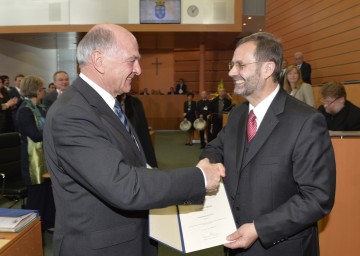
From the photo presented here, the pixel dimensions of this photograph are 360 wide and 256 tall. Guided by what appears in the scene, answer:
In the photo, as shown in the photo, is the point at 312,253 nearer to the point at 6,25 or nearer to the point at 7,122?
the point at 7,122

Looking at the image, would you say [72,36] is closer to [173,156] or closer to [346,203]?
[173,156]

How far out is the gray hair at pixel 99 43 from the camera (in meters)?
1.35

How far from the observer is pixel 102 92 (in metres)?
1.39

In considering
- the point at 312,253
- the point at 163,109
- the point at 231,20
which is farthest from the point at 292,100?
the point at 163,109

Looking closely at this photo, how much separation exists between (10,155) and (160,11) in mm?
7802

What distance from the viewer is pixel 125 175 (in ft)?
3.76

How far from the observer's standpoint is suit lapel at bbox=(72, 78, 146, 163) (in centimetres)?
130

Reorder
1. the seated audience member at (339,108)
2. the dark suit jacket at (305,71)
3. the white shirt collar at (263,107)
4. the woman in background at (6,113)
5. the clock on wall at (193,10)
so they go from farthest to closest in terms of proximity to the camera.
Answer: the clock on wall at (193,10) < the dark suit jacket at (305,71) < the woman in background at (6,113) < the seated audience member at (339,108) < the white shirt collar at (263,107)

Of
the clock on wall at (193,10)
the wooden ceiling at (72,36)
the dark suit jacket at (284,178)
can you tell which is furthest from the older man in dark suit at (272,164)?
the clock on wall at (193,10)

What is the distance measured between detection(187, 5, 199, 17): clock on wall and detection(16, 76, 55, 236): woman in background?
309 inches

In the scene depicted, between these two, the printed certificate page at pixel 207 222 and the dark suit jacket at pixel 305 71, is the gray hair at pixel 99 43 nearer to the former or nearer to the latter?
the printed certificate page at pixel 207 222

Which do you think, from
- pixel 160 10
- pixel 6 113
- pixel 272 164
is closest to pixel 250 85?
pixel 272 164

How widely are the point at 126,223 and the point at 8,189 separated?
2861mm

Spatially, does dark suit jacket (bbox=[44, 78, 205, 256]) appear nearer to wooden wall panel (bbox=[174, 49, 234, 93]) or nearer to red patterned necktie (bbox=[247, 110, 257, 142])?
red patterned necktie (bbox=[247, 110, 257, 142])
